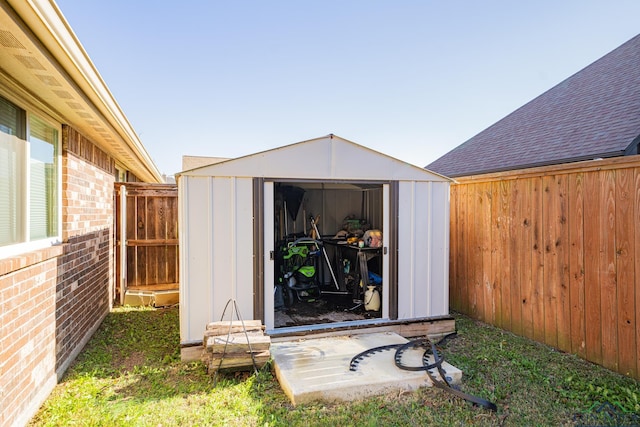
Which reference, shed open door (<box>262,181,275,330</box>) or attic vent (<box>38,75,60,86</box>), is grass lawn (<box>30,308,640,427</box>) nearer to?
shed open door (<box>262,181,275,330</box>)

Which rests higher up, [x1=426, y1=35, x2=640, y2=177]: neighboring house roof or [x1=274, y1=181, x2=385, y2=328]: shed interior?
[x1=426, y1=35, x2=640, y2=177]: neighboring house roof

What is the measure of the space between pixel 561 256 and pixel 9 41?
192 inches

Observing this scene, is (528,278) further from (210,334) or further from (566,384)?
(210,334)

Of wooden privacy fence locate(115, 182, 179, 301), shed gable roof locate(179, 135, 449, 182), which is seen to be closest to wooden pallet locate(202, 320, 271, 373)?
shed gable roof locate(179, 135, 449, 182)

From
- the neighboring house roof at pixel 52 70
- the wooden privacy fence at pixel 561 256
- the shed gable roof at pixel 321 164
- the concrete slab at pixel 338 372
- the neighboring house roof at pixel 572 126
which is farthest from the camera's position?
the neighboring house roof at pixel 572 126

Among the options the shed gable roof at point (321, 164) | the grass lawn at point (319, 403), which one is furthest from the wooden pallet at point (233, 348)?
the shed gable roof at point (321, 164)

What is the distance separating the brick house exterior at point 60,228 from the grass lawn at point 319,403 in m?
0.36

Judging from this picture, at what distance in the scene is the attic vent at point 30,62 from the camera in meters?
2.19

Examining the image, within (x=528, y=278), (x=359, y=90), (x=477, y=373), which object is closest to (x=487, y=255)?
(x=528, y=278)

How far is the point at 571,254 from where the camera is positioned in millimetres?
3812

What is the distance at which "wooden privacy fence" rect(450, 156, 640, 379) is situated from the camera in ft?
10.8

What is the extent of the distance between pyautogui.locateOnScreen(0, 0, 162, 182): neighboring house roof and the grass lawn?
7.96 ft

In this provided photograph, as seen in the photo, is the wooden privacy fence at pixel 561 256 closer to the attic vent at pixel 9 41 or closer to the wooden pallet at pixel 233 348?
the wooden pallet at pixel 233 348

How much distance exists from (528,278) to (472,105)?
309 inches
